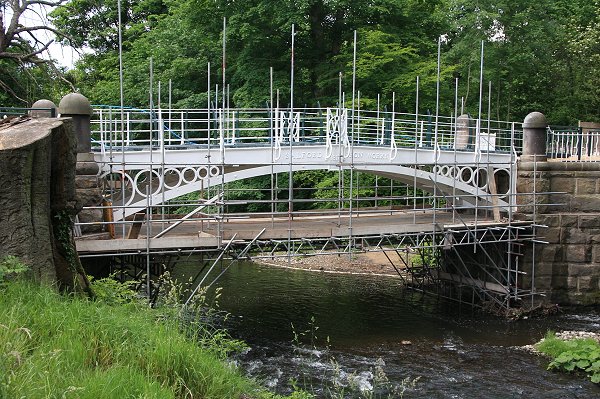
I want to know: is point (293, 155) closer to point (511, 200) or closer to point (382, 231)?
point (382, 231)

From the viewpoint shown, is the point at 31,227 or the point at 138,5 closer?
the point at 31,227

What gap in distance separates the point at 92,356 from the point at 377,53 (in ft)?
77.2

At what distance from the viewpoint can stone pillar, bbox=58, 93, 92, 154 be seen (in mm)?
13438

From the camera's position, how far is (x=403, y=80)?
26.7m

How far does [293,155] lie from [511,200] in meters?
6.97

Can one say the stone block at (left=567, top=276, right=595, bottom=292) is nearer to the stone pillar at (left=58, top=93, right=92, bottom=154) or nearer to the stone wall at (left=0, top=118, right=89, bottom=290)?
the stone pillar at (left=58, top=93, right=92, bottom=154)

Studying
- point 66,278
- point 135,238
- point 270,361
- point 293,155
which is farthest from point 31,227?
point 293,155

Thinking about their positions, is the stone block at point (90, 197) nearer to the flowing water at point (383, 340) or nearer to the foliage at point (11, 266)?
the flowing water at point (383, 340)

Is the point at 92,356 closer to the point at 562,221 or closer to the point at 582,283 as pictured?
the point at 562,221

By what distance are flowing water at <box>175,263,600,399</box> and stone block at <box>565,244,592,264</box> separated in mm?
1465

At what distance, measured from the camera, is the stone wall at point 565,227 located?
19.2 m

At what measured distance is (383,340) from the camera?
16.4 meters

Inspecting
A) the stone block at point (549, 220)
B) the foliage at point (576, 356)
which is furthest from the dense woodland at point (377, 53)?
the foliage at point (576, 356)

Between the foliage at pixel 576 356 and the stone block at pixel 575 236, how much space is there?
200 inches
